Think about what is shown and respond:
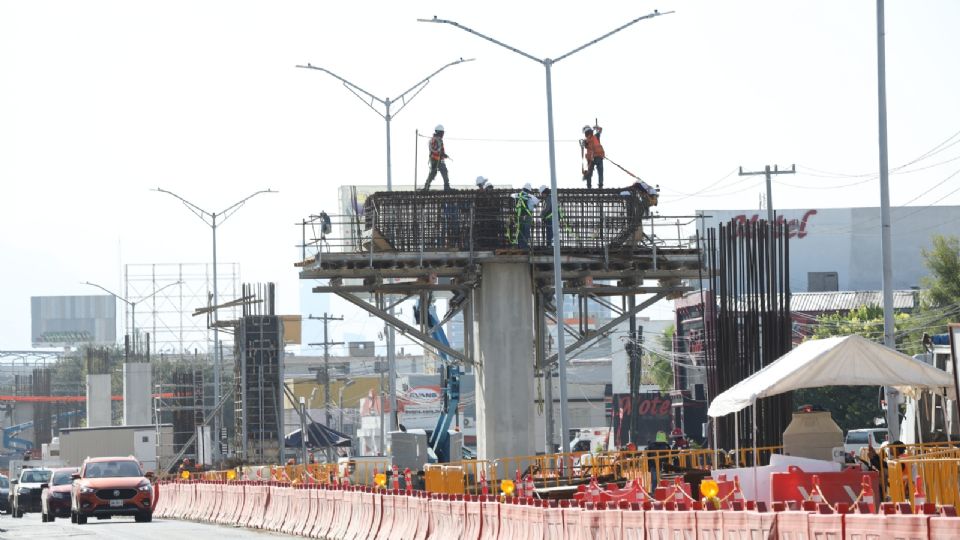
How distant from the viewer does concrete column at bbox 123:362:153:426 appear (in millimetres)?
84125

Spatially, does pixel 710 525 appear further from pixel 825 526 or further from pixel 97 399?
pixel 97 399

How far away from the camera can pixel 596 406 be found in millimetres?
118188

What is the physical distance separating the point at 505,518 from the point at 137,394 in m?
64.1

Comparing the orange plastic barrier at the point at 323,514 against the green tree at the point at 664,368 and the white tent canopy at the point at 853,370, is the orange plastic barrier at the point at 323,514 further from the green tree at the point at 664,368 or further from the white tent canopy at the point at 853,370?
the green tree at the point at 664,368

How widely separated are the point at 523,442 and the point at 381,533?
14665mm

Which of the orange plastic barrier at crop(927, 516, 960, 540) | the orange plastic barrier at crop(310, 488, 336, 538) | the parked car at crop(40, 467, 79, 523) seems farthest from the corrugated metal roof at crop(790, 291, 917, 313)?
the orange plastic barrier at crop(927, 516, 960, 540)

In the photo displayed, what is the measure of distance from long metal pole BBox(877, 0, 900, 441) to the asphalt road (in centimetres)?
1108

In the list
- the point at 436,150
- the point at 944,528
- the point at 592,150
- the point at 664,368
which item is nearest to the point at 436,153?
the point at 436,150

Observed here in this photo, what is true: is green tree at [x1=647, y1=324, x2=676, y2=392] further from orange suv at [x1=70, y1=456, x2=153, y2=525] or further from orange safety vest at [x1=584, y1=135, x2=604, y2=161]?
orange suv at [x1=70, y1=456, x2=153, y2=525]

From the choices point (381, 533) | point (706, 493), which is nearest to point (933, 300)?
point (381, 533)

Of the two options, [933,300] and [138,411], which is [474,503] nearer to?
[933,300]

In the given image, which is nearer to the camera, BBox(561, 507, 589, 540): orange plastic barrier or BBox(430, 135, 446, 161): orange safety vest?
BBox(561, 507, 589, 540): orange plastic barrier

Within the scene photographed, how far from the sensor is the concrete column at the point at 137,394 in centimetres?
8412

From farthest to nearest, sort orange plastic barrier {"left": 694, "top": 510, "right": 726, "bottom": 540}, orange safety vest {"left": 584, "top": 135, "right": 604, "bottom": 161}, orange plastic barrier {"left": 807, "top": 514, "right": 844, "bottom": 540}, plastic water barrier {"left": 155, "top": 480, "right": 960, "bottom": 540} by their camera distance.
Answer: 1. orange safety vest {"left": 584, "top": 135, "right": 604, "bottom": 161}
2. orange plastic barrier {"left": 694, "top": 510, "right": 726, "bottom": 540}
3. orange plastic barrier {"left": 807, "top": 514, "right": 844, "bottom": 540}
4. plastic water barrier {"left": 155, "top": 480, "right": 960, "bottom": 540}
